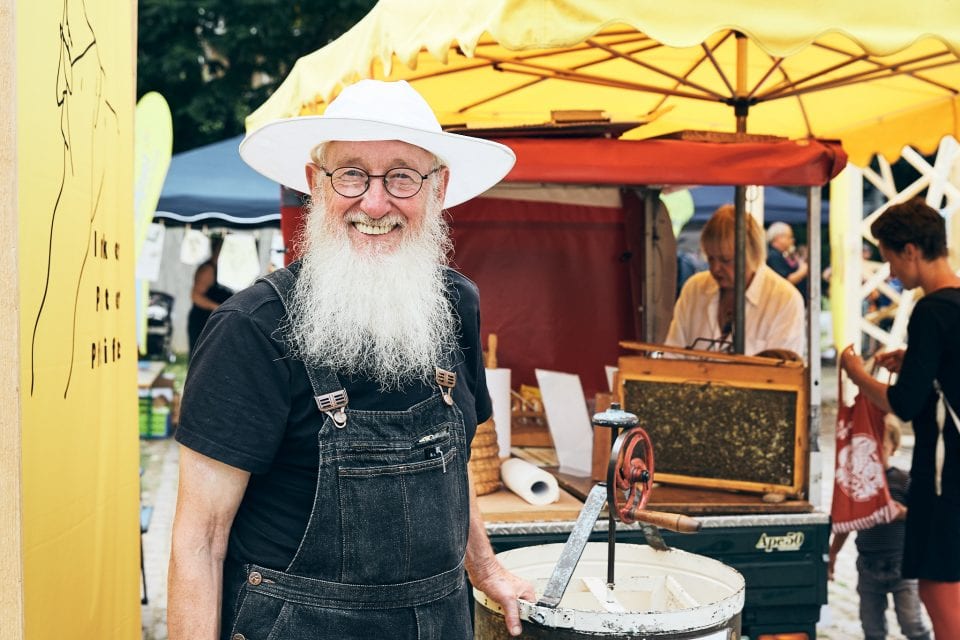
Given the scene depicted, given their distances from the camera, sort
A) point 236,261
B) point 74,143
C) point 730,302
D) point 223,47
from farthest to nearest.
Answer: point 223,47, point 236,261, point 730,302, point 74,143

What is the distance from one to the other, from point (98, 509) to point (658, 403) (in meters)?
2.16

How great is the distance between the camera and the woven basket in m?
3.91

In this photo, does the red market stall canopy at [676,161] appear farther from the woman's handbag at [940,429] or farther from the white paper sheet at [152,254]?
the white paper sheet at [152,254]

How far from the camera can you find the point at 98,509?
7.86 ft

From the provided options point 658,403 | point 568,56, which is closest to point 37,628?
point 658,403

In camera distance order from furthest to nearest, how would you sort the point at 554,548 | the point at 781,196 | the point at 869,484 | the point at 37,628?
the point at 781,196, the point at 869,484, the point at 554,548, the point at 37,628

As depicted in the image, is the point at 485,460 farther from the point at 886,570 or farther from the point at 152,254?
the point at 152,254

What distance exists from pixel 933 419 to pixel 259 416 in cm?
302

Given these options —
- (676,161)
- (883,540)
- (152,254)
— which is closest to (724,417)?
(676,161)

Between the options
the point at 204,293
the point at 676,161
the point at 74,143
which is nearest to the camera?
the point at 74,143

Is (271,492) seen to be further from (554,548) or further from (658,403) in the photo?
(658,403)

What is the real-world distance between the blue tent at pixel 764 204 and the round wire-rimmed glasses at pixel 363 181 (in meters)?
8.72

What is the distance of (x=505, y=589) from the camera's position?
2.48 meters

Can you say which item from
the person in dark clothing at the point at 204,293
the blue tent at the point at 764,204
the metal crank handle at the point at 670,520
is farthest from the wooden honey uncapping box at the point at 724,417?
the person in dark clothing at the point at 204,293
